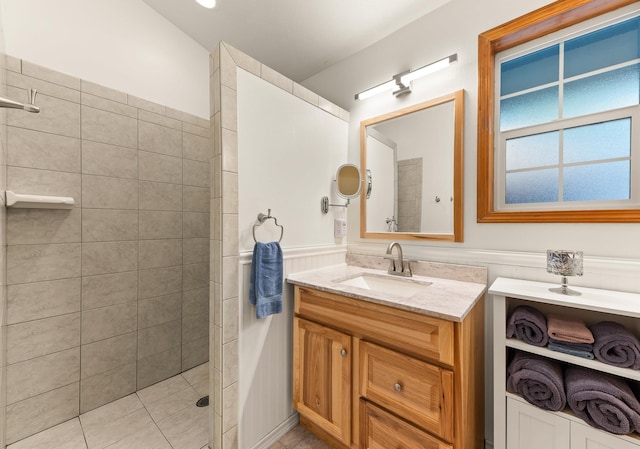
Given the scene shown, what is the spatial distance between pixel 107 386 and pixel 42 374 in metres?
0.37

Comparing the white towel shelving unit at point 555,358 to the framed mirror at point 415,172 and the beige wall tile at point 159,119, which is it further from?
the beige wall tile at point 159,119

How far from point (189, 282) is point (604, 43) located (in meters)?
2.93

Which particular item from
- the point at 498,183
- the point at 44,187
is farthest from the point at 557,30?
the point at 44,187

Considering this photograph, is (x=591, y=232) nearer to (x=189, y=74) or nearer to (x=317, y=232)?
(x=317, y=232)

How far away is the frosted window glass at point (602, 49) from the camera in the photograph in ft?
3.74

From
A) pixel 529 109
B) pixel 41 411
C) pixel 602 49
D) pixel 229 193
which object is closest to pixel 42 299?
pixel 41 411

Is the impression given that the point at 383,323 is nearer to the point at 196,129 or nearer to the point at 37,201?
the point at 37,201

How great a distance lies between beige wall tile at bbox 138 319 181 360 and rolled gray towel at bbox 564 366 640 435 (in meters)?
2.37

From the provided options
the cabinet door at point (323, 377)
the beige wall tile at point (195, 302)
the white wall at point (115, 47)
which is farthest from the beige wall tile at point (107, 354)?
the white wall at point (115, 47)

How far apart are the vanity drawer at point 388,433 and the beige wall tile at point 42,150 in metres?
2.17

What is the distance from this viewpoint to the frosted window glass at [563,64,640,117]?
1.13 meters

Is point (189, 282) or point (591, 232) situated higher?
point (591, 232)

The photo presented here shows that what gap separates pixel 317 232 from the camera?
1.77 metres

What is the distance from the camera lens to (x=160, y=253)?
1.98m
